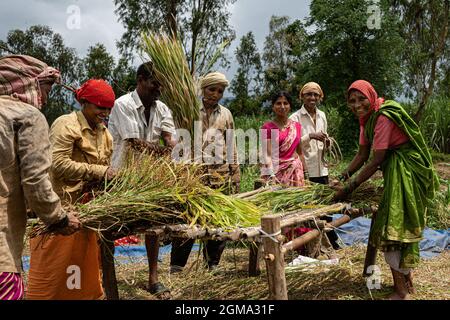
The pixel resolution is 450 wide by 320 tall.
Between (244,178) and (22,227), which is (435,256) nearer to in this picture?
(244,178)

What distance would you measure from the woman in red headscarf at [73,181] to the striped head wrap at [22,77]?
0.66 meters

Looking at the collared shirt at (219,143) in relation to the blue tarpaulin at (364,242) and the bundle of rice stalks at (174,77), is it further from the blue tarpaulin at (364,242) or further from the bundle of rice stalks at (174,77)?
the blue tarpaulin at (364,242)

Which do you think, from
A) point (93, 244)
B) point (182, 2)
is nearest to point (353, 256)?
point (93, 244)

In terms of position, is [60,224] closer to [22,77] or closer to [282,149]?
[22,77]

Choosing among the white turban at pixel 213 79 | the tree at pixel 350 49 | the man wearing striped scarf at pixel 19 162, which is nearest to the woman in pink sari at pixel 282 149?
the white turban at pixel 213 79

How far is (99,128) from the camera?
3.03 meters

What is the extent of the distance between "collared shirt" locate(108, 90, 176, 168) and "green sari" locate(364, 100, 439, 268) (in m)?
1.55

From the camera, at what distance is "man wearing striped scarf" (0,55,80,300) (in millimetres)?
1934

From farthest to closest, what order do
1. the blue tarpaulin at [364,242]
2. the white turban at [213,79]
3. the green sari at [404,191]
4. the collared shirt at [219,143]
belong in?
1. the blue tarpaulin at [364,242]
2. the collared shirt at [219,143]
3. the white turban at [213,79]
4. the green sari at [404,191]

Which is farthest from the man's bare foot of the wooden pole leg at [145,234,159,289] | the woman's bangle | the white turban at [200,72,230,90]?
the white turban at [200,72,230,90]

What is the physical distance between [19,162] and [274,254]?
1317 millimetres

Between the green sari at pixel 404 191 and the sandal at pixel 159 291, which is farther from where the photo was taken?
the sandal at pixel 159 291

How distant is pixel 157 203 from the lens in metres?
2.62

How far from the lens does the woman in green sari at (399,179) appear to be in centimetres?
322
